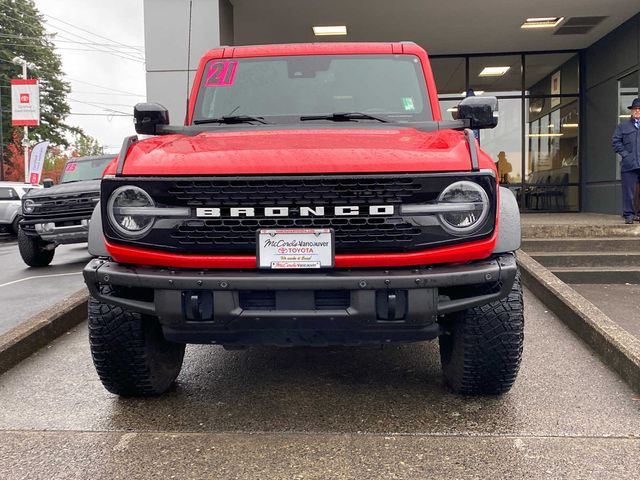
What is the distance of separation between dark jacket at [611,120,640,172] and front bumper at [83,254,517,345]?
667 centimetres

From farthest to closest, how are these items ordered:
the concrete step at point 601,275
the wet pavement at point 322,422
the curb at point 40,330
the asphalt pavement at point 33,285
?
1. the concrete step at point 601,275
2. the asphalt pavement at point 33,285
3. the curb at point 40,330
4. the wet pavement at point 322,422

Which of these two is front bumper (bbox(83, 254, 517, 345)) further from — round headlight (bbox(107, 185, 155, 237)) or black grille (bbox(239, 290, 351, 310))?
round headlight (bbox(107, 185, 155, 237))

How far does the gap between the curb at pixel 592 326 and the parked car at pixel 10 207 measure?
50.8 ft

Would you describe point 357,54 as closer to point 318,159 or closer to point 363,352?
point 318,159

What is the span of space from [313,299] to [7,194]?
17.5 metres

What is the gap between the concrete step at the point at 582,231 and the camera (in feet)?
26.9

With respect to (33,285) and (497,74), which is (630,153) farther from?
(33,285)

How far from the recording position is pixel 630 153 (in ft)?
27.3

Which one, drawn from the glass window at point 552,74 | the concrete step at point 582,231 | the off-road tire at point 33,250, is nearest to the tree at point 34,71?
the off-road tire at point 33,250

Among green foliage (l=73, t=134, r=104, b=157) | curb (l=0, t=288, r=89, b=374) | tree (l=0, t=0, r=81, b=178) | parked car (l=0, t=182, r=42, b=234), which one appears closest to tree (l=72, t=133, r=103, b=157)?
green foliage (l=73, t=134, r=104, b=157)

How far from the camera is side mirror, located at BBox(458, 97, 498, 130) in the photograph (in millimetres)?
3391

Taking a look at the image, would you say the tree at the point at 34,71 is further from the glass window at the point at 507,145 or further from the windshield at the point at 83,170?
the glass window at the point at 507,145

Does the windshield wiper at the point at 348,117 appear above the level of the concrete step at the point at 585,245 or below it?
above

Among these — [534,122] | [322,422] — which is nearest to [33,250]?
[322,422]
